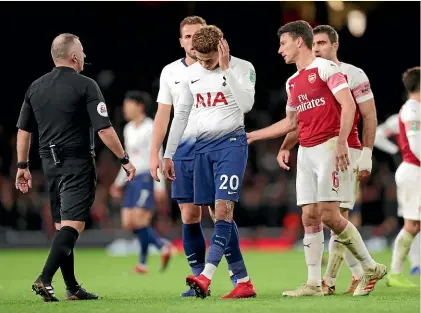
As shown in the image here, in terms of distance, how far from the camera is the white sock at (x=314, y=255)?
8672 millimetres

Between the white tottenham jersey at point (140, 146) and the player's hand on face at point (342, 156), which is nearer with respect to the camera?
the player's hand on face at point (342, 156)

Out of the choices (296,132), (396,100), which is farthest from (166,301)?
(396,100)

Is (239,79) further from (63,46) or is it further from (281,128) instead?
(63,46)

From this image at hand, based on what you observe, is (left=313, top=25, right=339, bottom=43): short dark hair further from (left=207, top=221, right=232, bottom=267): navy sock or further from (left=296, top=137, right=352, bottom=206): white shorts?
(left=207, top=221, right=232, bottom=267): navy sock

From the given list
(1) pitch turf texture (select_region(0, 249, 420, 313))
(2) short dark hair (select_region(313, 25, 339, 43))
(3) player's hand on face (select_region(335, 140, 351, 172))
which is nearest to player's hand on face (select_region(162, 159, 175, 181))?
(1) pitch turf texture (select_region(0, 249, 420, 313))

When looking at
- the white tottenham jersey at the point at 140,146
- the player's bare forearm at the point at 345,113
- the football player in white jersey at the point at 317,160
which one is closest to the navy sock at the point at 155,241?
the white tottenham jersey at the point at 140,146

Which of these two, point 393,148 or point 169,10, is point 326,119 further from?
point 169,10

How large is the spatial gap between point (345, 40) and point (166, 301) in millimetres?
18414

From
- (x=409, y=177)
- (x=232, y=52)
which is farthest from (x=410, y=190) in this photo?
(x=232, y=52)

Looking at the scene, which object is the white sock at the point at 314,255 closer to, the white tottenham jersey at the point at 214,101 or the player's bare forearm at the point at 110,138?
the white tottenham jersey at the point at 214,101

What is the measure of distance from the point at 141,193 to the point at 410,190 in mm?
4452

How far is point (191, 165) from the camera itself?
9133mm

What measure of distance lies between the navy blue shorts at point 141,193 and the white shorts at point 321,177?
5916 millimetres

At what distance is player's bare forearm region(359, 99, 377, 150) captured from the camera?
29.5 ft
